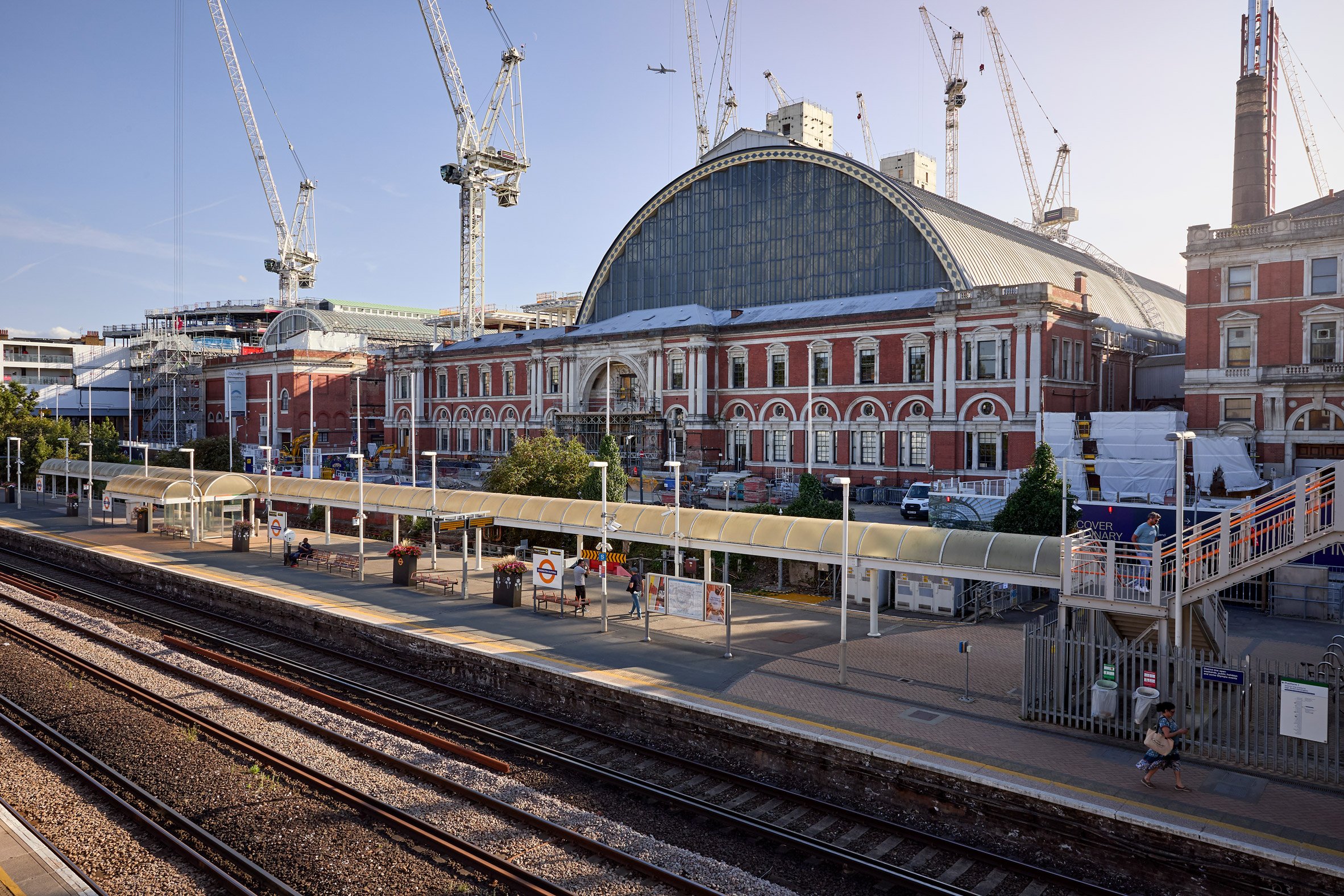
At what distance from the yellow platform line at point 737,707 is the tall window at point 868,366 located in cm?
3927

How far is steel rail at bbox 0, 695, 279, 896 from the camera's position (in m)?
13.1

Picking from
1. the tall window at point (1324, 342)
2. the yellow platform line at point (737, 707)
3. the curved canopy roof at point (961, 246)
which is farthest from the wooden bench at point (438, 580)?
the tall window at point (1324, 342)

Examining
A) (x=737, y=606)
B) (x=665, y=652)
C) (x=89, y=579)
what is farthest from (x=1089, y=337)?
(x=89, y=579)

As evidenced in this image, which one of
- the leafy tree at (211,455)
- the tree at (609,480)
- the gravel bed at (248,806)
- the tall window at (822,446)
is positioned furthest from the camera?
the leafy tree at (211,455)

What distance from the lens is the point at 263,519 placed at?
178ft

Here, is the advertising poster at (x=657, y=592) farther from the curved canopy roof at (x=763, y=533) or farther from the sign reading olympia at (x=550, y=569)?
the sign reading olympia at (x=550, y=569)

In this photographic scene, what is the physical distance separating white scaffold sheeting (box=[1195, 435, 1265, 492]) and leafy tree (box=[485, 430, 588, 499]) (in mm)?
29145

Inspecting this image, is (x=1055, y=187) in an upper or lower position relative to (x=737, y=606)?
upper

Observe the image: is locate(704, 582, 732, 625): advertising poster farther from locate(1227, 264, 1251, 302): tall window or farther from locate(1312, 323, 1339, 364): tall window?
locate(1227, 264, 1251, 302): tall window

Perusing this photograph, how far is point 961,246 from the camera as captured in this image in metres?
60.3

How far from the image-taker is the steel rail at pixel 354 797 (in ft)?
43.1

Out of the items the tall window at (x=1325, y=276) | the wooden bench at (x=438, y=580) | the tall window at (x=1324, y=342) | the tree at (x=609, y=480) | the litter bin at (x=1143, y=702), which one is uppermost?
the tall window at (x=1325, y=276)

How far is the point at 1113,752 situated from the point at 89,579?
4223 centimetres

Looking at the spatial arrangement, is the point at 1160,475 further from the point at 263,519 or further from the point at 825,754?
the point at 263,519
